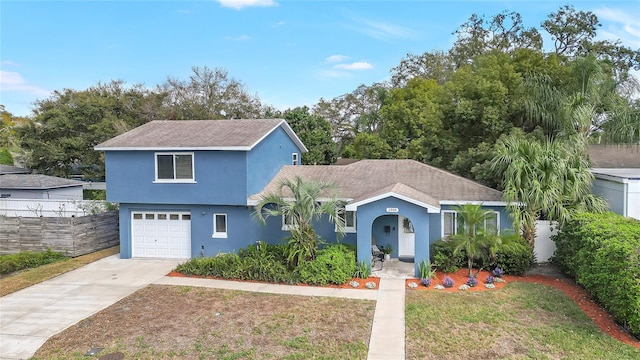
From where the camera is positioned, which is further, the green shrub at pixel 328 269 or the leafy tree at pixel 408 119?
the leafy tree at pixel 408 119

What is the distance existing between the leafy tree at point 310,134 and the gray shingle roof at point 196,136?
1263 centimetres

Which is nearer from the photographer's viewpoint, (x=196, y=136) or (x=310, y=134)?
(x=196, y=136)

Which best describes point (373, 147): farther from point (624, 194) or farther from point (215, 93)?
point (624, 194)

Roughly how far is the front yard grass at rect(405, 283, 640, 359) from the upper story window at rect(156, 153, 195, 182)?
9820mm

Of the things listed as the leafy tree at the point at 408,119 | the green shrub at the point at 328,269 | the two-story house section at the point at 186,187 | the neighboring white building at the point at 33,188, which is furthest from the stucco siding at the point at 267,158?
the neighboring white building at the point at 33,188

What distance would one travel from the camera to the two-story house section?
51.2ft

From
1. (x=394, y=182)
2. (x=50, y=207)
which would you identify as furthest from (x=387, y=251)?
(x=50, y=207)

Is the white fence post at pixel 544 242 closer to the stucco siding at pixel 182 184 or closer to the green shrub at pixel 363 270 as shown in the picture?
the green shrub at pixel 363 270

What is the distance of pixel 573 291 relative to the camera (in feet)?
38.4

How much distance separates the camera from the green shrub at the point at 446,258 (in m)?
13.5

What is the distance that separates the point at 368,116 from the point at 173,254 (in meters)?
34.4

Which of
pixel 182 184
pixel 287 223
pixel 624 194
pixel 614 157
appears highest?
pixel 614 157

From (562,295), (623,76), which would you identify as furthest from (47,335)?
(623,76)

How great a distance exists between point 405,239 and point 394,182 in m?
2.34
